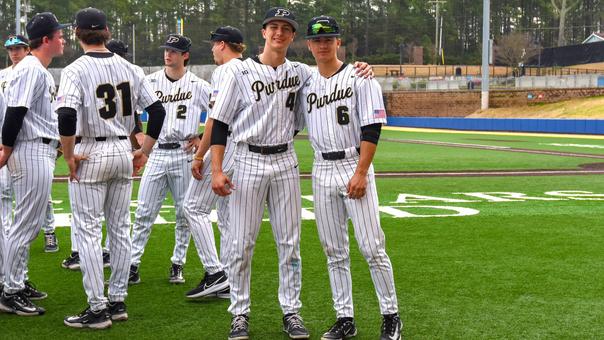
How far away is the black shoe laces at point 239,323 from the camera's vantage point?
201 inches

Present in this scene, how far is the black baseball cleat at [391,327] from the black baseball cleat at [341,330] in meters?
0.21

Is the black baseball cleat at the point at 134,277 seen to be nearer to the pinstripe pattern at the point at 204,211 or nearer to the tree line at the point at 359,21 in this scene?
the pinstripe pattern at the point at 204,211

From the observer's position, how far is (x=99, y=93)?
5.34m

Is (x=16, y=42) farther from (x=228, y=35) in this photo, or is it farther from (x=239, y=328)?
(x=239, y=328)

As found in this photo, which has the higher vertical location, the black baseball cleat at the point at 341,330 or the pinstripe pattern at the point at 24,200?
the pinstripe pattern at the point at 24,200

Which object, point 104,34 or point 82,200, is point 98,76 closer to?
point 104,34

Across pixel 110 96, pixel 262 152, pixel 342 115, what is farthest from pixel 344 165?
pixel 110 96

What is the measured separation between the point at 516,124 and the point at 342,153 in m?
37.2

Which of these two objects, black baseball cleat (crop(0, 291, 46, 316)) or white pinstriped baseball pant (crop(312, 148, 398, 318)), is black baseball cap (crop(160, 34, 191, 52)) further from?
black baseball cleat (crop(0, 291, 46, 316))

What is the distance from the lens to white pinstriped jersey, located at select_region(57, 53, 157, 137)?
17.2 ft

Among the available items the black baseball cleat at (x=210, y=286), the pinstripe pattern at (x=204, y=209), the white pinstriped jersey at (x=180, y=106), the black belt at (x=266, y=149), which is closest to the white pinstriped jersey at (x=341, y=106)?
the black belt at (x=266, y=149)

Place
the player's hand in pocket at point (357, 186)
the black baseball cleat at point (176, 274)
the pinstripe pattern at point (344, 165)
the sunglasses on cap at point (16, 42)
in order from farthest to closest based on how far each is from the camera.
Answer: the sunglasses on cap at point (16, 42)
the black baseball cleat at point (176, 274)
the pinstripe pattern at point (344, 165)
the player's hand in pocket at point (357, 186)

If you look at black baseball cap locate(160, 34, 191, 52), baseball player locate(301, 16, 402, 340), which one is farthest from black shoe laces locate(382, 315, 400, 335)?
black baseball cap locate(160, 34, 191, 52)

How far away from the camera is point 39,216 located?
19.2 feet
